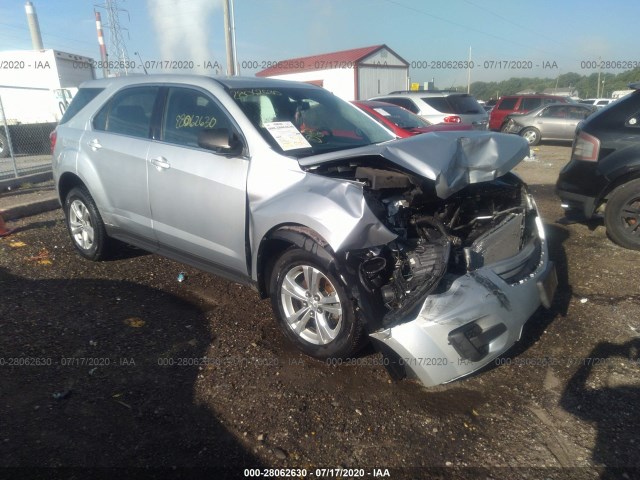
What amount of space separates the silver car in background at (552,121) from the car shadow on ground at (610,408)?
1474 cm

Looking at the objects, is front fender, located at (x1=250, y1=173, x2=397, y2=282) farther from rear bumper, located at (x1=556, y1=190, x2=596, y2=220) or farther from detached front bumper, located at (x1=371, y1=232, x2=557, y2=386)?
rear bumper, located at (x1=556, y1=190, x2=596, y2=220)

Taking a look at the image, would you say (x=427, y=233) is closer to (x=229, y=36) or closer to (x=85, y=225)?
(x=85, y=225)

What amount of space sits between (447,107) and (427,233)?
30.4ft

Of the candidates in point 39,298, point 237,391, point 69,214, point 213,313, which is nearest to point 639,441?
point 237,391

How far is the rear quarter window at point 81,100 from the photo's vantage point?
15.7 feet

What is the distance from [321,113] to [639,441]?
317cm

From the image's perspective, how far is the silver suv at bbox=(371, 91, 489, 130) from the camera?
37.3 feet

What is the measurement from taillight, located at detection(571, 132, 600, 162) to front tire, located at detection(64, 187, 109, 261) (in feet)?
16.6

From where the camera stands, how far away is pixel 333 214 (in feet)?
9.29

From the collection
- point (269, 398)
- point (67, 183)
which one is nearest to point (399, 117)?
point (67, 183)

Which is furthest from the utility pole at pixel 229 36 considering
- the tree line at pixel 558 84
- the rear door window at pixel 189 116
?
the tree line at pixel 558 84

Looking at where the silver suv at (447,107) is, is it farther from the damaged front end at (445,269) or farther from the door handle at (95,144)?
the door handle at (95,144)

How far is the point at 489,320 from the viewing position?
269 cm

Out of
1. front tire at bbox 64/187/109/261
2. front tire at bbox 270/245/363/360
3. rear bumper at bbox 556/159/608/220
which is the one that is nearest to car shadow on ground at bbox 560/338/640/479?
front tire at bbox 270/245/363/360
